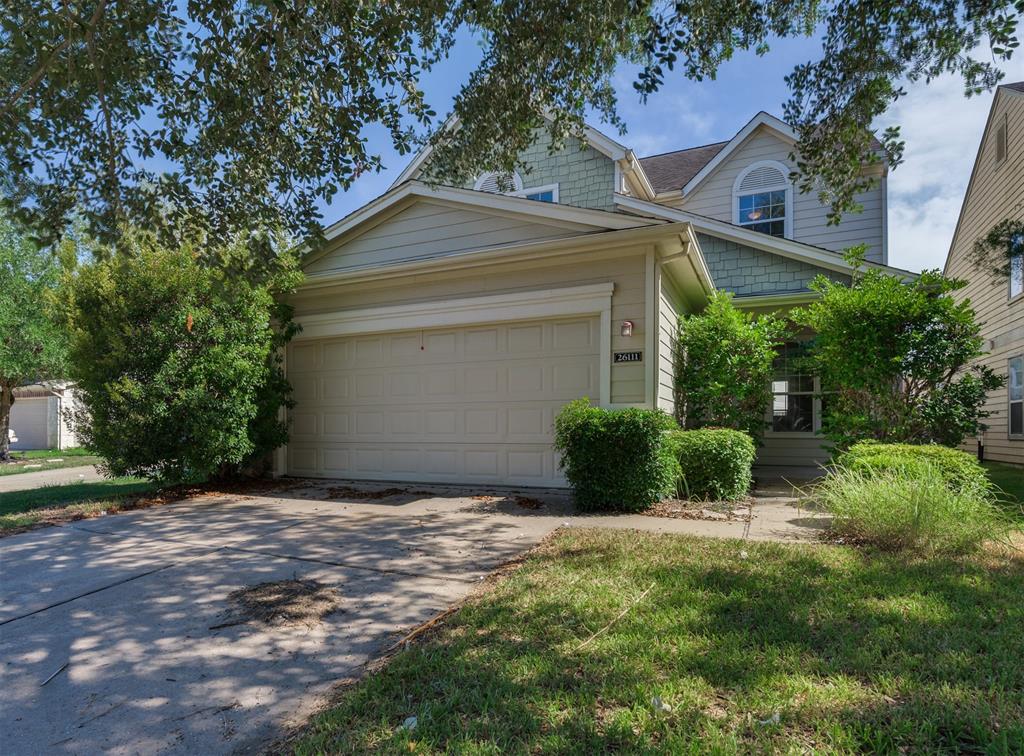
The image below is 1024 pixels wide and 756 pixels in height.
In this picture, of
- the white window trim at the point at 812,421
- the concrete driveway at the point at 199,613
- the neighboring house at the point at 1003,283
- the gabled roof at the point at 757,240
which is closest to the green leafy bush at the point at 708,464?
the concrete driveway at the point at 199,613

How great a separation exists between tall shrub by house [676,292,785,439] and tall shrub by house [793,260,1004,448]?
103cm

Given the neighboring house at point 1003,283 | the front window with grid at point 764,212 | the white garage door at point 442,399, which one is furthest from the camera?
the front window with grid at point 764,212

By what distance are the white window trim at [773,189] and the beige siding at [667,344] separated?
15.6ft

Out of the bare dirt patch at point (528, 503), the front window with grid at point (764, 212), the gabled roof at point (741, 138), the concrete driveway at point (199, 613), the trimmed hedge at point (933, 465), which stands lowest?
the concrete driveway at point (199, 613)

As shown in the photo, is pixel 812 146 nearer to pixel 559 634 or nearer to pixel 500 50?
pixel 500 50

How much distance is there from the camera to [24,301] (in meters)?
14.8

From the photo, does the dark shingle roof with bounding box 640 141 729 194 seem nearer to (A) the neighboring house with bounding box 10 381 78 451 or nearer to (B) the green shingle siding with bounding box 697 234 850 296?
(B) the green shingle siding with bounding box 697 234 850 296

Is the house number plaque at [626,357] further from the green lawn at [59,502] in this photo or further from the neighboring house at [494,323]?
the green lawn at [59,502]

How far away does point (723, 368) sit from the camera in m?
8.39

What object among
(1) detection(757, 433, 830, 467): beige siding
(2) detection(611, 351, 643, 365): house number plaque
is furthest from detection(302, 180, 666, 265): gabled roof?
(1) detection(757, 433, 830, 467): beige siding

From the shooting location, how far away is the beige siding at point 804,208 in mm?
11602

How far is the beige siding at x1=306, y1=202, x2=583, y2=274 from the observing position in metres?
7.84

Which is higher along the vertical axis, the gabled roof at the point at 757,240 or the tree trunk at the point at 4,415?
the gabled roof at the point at 757,240

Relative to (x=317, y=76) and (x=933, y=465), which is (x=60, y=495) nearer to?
(x=317, y=76)
